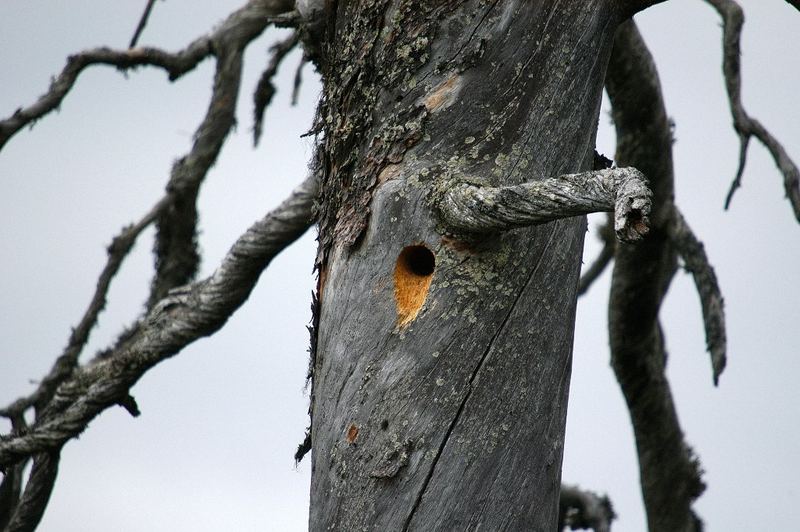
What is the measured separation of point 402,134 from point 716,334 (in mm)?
Answer: 2102

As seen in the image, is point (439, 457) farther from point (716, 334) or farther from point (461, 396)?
point (716, 334)

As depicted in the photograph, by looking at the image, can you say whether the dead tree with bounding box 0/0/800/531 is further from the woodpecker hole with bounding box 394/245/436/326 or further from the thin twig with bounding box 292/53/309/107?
the thin twig with bounding box 292/53/309/107

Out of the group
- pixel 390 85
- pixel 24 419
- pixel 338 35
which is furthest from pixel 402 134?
pixel 24 419

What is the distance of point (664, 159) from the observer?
4.80 meters

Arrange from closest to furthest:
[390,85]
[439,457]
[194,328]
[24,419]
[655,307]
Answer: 1. [439,457]
2. [390,85]
3. [194,328]
4. [24,419]
5. [655,307]

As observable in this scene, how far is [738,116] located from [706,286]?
2.17ft

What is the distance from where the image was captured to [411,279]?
8.84ft

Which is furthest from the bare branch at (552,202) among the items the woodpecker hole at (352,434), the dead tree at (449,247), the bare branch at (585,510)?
the bare branch at (585,510)

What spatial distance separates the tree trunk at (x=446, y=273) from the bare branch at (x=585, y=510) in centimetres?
235

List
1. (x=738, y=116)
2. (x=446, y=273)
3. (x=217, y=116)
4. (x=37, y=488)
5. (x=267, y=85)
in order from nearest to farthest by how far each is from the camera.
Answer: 1. (x=446, y=273)
2. (x=37, y=488)
3. (x=738, y=116)
4. (x=217, y=116)
5. (x=267, y=85)

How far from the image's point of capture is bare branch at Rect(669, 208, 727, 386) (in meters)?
4.34

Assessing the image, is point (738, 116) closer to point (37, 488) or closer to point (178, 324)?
point (178, 324)

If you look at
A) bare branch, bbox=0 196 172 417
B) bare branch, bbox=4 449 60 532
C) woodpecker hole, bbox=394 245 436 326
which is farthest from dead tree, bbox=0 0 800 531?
bare branch, bbox=0 196 172 417

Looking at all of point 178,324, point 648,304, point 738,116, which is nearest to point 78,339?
point 178,324
